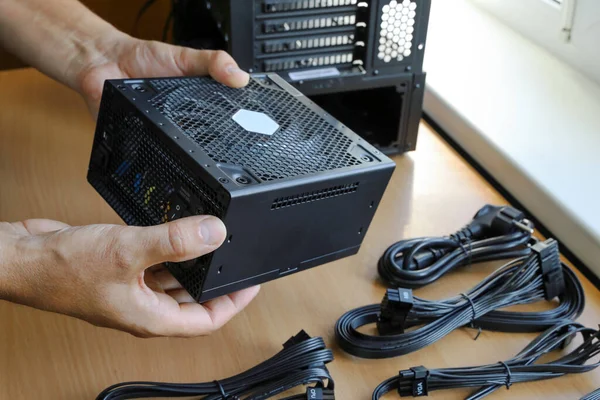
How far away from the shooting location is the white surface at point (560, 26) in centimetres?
121

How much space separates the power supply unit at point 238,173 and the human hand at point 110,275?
35mm

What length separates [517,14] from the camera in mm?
1412

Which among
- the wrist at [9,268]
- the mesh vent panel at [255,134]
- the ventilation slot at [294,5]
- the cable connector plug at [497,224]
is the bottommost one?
the cable connector plug at [497,224]

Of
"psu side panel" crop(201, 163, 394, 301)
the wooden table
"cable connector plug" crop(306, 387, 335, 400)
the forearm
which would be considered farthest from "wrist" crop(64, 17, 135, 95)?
"cable connector plug" crop(306, 387, 335, 400)

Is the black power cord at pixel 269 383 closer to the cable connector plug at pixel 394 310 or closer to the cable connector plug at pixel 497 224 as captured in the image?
the cable connector plug at pixel 394 310

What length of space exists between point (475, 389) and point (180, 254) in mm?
340

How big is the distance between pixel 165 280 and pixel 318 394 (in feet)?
0.68

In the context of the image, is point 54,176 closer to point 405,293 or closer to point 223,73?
point 223,73

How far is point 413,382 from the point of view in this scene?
0.72m

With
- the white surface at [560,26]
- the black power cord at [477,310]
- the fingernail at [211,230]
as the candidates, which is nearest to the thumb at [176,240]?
the fingernail at [211,230]

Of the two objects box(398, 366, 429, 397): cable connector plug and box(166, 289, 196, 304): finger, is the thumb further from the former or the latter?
box(398, 366, 429, 397): cable connector plug

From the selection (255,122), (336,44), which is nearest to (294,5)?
(336,44)

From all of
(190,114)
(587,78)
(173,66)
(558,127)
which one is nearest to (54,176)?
(173,66)

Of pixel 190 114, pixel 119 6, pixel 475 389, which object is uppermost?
pixel 190 114
